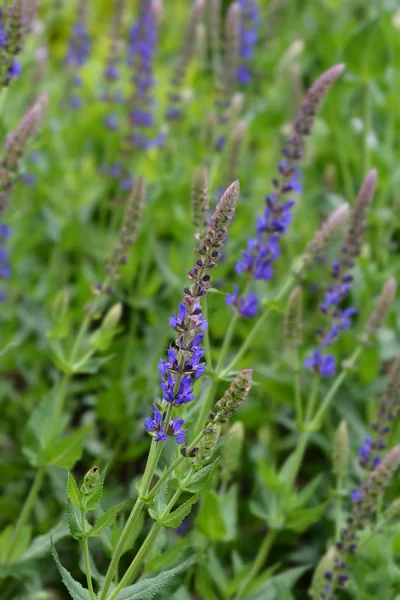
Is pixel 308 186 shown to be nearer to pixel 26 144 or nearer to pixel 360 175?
pixel 360 175

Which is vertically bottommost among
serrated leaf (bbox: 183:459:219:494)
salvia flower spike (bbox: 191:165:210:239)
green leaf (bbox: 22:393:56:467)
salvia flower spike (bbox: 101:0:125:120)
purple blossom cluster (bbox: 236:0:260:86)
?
serrated leaf (bbox: 183:459:219:494)

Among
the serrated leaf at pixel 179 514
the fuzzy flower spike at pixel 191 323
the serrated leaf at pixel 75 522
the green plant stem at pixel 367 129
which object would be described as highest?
the green plant stem at pixel 367 129

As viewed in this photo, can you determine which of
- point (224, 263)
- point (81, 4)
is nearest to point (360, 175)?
point (224, 263)

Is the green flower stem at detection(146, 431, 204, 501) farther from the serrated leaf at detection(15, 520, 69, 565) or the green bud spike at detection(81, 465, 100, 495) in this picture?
the serrated leaf at detection(15, 520, 69, 565)

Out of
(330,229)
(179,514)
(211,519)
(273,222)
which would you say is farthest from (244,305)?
(179,514)

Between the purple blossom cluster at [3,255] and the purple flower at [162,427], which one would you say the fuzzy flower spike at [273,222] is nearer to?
the purple flower at [162,427]

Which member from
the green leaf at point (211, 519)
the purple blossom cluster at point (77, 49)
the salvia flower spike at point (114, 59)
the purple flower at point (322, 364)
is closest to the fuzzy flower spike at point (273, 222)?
the purple flower at point (322, 364)

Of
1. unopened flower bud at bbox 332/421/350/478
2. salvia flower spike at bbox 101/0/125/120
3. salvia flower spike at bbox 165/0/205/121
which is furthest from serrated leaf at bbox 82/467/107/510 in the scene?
salvia flower spike at bbox 101/0/125/120
